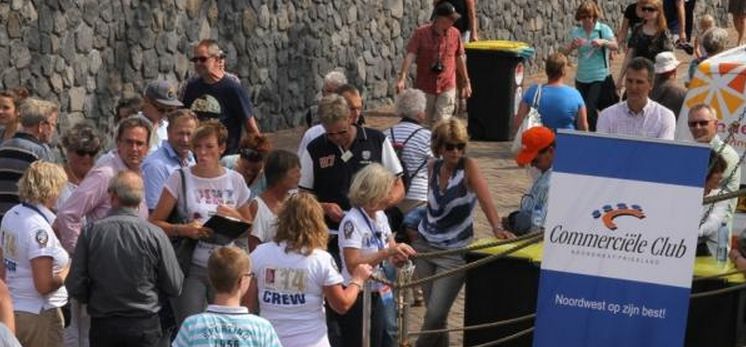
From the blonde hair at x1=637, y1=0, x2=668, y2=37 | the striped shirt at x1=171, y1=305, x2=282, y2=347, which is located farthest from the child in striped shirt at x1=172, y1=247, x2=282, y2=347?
the blonde hair at x1=637, y1=0, x2=668, y2=37

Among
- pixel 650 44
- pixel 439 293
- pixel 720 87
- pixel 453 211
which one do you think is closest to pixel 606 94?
pixel 650 44

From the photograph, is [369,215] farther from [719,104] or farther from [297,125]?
[297,125]

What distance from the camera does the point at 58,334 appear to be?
10109mm

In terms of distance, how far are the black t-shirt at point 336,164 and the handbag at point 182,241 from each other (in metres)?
0.91

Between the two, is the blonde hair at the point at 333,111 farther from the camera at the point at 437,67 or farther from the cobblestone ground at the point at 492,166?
the camera at the point at 437,67

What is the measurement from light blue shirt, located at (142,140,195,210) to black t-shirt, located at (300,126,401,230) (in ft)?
2.60

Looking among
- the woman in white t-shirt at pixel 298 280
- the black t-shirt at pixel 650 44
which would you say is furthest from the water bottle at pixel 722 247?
the black t-shirt at pixel 650 44

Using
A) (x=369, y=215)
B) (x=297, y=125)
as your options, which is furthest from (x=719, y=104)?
(x=297, y=125)

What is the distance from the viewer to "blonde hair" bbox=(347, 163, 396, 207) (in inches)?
395

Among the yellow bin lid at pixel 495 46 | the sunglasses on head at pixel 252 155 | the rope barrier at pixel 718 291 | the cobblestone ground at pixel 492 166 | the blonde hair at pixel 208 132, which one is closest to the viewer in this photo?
the rope barrier at pixel 718 291

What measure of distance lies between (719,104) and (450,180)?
2434 mm

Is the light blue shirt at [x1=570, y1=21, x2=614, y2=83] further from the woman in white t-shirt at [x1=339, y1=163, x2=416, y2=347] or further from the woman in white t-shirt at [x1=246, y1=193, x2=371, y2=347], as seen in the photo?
the woman in white t-shirt at [x1=246, y1=193, x2=371, y2=347]

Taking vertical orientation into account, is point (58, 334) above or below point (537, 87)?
below

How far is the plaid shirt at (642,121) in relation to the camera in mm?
13102
